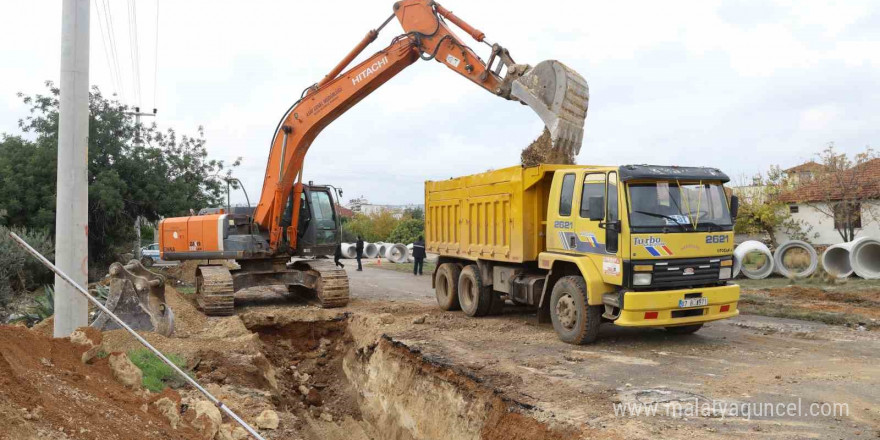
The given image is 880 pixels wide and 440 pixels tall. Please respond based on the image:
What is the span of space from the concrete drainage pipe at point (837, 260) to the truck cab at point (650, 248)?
12.3 meters

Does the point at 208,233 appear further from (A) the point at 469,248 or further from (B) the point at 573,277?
(B) the point at 573,277

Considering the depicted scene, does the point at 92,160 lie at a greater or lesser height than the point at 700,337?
greater

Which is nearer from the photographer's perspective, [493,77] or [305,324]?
[493,77]

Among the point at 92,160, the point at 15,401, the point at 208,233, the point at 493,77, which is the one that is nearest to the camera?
the point at 15,401

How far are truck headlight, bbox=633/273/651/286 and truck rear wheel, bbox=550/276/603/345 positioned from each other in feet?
2.67

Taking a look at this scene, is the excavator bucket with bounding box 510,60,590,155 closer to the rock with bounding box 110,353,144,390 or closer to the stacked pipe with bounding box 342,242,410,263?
the rock with bounding box 110,353,144,390

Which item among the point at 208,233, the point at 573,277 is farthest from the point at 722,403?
the point at 208,233

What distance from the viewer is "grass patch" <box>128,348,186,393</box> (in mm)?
7039

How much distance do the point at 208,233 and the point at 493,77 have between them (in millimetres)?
7254

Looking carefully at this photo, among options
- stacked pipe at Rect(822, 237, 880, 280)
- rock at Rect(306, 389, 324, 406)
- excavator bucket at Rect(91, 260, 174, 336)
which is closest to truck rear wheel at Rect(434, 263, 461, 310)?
rock at Rect(306, 389, 324, 406)

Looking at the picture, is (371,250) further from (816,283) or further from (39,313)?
(39,313)

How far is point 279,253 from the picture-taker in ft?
46.3

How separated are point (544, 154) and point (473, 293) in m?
3.04

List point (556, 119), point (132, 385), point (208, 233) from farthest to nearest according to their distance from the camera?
point (208, 233) < point (556, 119) < point (132, 385)
